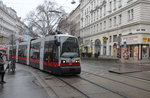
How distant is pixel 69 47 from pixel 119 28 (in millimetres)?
30230

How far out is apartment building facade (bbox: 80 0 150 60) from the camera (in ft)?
119

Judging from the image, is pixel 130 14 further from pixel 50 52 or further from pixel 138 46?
pixel 50 52

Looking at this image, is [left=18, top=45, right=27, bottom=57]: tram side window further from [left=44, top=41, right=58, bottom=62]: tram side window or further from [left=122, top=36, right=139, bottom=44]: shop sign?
[left=122, top=36, right=139, bottom=44]: shop sign

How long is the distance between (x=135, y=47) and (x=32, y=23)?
33.0 meters

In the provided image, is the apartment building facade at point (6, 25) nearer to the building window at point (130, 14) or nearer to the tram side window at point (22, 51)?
the building window at point (130, 14)

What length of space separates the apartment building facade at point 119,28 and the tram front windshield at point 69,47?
774 cm

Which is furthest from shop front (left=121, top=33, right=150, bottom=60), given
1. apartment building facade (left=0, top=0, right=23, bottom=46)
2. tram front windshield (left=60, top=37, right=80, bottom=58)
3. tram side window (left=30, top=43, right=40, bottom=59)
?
apartment building facade (left=0, top=0, right=23, bottom=46)

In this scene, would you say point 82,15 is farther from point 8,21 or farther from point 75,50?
point 75,50

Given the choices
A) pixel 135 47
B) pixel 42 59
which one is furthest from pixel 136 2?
pixel 42 59

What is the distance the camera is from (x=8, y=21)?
322 feet

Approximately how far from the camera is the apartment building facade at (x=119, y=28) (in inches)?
1428

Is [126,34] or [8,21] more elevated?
[8,21]

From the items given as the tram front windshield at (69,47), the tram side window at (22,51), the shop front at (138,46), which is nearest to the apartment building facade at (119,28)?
the shop front at (138,46)

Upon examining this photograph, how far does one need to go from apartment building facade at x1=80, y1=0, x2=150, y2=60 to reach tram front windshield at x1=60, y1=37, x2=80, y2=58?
25.4ft
